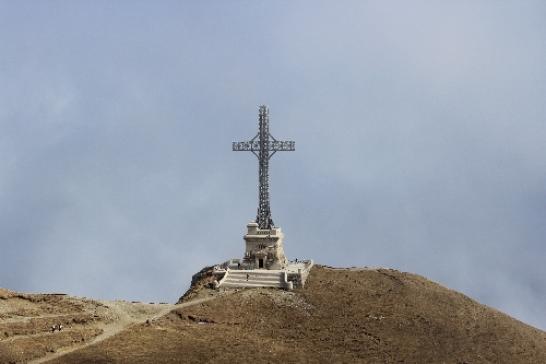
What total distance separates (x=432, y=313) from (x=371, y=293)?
17.6 ft

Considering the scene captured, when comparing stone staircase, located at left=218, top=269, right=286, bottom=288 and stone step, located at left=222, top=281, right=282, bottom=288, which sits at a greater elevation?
stone staircase, located at left=218, top=269, right=286, bottom=288

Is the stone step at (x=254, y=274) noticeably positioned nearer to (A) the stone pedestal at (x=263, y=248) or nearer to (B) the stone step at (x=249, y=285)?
(B) the stone step at (x=249, y=285)

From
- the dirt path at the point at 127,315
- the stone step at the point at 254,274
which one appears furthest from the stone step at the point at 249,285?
the dirt path at the point at 127,315

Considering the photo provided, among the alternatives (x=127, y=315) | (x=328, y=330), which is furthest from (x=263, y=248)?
(x=127, y=315)

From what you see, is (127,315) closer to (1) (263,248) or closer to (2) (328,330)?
(2) (328,330)

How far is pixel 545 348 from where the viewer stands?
41.3 m

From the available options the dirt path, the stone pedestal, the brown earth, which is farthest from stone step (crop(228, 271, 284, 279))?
the dirt path

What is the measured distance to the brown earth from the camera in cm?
3403

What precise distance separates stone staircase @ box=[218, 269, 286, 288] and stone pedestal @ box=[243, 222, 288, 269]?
283cm

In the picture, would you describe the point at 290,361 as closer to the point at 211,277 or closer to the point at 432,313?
the point at 432,313

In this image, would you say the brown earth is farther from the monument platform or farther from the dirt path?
the monument platform

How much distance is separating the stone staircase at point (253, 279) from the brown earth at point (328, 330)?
1813 mm

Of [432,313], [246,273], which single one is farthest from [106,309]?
[432,313]

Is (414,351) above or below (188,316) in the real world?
below
